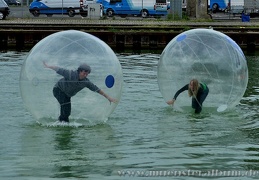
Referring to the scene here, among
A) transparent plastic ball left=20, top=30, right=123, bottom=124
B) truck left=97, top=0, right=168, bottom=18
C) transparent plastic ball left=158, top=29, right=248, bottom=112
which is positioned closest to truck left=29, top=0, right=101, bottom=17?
truck left=97, top=0, right=168, bottom=18

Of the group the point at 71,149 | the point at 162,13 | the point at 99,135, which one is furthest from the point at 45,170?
the point at 162,13

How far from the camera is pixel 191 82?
51.0 feet

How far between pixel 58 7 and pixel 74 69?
4226 cm

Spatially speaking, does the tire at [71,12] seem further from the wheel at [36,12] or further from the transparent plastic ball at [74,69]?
the transparent plastic ball at [74,69]

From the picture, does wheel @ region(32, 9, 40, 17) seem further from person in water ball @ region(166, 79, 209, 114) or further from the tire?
person in water ball @ region(166, 79, 209, 114)

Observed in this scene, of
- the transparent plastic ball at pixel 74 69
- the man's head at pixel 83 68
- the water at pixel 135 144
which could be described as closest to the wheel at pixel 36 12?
the water at pixel 135 144

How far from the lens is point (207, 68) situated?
15609mm

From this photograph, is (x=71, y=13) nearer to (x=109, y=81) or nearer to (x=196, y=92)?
(x=196, y=92)

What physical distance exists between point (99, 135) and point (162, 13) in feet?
145

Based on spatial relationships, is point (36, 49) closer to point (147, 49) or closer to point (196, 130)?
point (196, 130)

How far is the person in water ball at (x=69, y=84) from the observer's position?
1368cm

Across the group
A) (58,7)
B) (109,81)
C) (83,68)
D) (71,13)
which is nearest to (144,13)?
(71,13)

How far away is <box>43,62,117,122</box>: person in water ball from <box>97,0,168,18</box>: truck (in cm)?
4156

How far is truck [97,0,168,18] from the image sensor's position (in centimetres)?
5594
